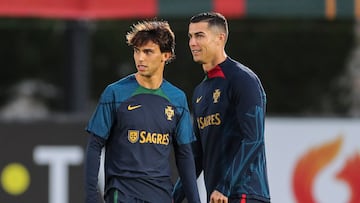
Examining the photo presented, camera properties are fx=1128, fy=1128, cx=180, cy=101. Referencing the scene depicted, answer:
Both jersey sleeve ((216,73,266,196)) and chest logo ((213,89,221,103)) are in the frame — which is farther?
chest logo ((213,89,221,103))

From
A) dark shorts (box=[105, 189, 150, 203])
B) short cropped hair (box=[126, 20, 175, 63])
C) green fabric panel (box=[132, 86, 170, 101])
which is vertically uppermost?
short cropped hair (box=[126, 20, 175, 63])

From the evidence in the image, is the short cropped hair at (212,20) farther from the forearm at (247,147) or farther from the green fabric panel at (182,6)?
the green fabric panel at (182,6)

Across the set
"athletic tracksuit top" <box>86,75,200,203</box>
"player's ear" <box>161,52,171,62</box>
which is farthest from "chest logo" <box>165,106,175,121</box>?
"player's ear" <box>161,52,171,62</box>

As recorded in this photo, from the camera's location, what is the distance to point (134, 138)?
6270mm

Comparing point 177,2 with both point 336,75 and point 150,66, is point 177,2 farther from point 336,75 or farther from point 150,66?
point 336,75

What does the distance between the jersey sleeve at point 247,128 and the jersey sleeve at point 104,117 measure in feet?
2.56

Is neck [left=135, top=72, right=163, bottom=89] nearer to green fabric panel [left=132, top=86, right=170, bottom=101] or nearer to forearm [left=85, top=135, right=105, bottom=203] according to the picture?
green fabric panel [left=132, top=86, right=170, bottom=101]

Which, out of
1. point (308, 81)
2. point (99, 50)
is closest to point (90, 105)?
point (99, 50)

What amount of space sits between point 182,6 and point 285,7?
1050mm

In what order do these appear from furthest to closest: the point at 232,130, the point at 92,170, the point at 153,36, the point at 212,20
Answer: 1. the point at 212,20
2. the point at 232,130
3. the point at 153,36
4. the point at 92,170

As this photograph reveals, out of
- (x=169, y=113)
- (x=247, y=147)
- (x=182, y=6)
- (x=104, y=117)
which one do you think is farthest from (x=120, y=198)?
(x=182, y=6)

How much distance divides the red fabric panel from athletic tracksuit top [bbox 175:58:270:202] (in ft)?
13.7

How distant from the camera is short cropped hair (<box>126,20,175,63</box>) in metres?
6.34

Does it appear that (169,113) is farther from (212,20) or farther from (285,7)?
(285,7)
